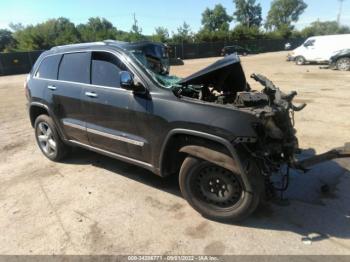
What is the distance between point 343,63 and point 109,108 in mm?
17281

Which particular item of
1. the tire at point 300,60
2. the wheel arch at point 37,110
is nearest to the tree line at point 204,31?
the tire at point 300,60

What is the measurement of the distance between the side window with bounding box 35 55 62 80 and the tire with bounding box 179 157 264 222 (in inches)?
115

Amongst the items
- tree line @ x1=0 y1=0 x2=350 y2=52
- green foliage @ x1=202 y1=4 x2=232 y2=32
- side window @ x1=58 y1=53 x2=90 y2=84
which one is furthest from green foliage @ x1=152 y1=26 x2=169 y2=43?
green foliage @ x1=202 y1=4 x2=232 y2=32

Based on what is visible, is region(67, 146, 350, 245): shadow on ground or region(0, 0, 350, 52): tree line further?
region(0, 0, 350, 52): tree line

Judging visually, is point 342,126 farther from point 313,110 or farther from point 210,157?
point 210,157

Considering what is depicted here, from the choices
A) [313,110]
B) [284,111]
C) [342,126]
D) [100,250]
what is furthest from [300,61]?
[100,250]

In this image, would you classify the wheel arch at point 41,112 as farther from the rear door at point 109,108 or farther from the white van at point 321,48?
the white van at point 321,48

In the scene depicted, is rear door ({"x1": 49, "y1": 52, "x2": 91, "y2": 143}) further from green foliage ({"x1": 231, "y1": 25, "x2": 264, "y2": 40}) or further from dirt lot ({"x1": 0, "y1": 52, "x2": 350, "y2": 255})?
green foliage ({"x1": 231, "y1": 25, "x2": 264, "y2": 40})

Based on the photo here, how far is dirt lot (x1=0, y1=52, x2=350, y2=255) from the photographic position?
10.9 feet

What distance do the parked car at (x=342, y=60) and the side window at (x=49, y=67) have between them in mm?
16964

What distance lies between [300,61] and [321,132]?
1843 cm

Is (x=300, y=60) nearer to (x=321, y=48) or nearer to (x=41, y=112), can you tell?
(x=321, y=48)

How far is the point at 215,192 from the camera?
3.72 metres

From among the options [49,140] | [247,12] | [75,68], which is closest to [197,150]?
[75,68]
